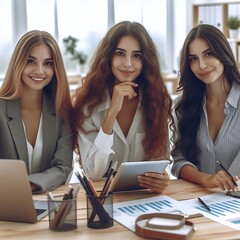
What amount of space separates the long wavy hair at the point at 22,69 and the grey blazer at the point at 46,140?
4 centimetres

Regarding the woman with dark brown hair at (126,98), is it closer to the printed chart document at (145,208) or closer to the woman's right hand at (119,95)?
the woman's right hand at (119,95)

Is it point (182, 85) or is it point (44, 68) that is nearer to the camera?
point (44, 68)

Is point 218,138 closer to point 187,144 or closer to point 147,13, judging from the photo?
point 187,144

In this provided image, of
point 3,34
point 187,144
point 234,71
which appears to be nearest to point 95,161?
point 187,144

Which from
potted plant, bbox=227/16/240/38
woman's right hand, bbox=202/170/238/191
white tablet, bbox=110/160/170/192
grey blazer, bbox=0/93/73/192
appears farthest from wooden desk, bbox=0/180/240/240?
potted plant, bbox=227/16/240/38

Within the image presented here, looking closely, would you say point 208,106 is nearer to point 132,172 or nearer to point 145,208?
point 132,172

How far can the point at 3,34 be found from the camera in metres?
6.08

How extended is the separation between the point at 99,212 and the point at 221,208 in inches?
16.9

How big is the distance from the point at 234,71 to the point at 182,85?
25 cm

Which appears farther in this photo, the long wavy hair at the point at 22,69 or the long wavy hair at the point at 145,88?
the long wavy hair at the point at 145,88

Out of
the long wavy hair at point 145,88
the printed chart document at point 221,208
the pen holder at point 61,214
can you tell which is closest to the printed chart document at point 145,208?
the printed chart document at point 221,208

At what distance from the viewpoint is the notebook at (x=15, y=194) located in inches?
58.9

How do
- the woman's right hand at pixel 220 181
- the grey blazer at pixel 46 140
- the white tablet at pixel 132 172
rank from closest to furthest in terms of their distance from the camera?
the white tablet at pixel 132 172
the woman's right hand at pixel 220 181
the grey blazer at pixel 46 140

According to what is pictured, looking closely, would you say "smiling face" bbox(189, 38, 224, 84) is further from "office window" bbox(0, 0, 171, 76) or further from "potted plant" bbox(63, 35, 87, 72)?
"potted plant" bbox(63, 35, 87, 72)
